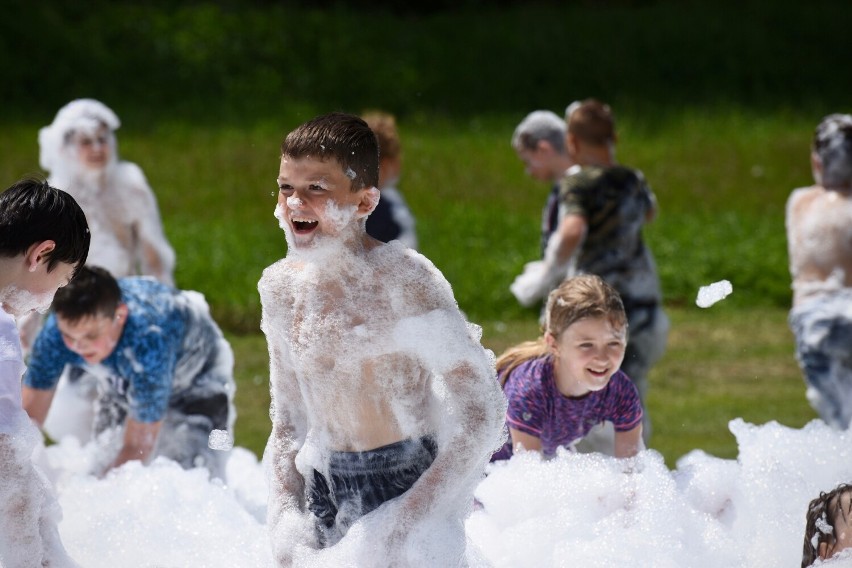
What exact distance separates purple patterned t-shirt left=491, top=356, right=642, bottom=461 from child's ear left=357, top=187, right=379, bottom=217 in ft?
4.88

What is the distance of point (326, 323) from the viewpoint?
11.1 feet

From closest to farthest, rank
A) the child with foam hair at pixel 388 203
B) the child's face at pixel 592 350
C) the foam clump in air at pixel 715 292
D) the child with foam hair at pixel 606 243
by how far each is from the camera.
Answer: the child's face at pixel 592 350 < the foam clump in air at pixel 715 292 < the child with foam hair at pixel 606 243 < the child with foam hair at pixel 388 203

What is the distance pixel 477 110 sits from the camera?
16312 mm

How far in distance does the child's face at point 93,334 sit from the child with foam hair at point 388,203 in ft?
5.08

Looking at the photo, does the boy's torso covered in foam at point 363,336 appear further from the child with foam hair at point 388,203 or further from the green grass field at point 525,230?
the green grass field at point 525,230

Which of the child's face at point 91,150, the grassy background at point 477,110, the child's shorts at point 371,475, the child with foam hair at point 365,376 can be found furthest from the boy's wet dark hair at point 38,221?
the grassy background at point 477,110

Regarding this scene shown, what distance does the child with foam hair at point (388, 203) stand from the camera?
20.9ft

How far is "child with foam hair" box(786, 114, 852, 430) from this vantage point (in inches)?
247

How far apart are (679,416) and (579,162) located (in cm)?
244

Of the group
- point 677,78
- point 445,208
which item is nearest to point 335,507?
point 445,208

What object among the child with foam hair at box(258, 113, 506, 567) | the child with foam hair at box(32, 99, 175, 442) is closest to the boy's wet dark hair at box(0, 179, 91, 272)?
the child with foam hair at box(258, 113, 506, 567)

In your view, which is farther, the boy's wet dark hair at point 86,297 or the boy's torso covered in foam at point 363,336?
the boy's wet dark hair at point 86,297

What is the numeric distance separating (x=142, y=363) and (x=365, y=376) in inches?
78.1

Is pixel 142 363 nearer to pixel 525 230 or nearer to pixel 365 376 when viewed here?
pixel 365 376
